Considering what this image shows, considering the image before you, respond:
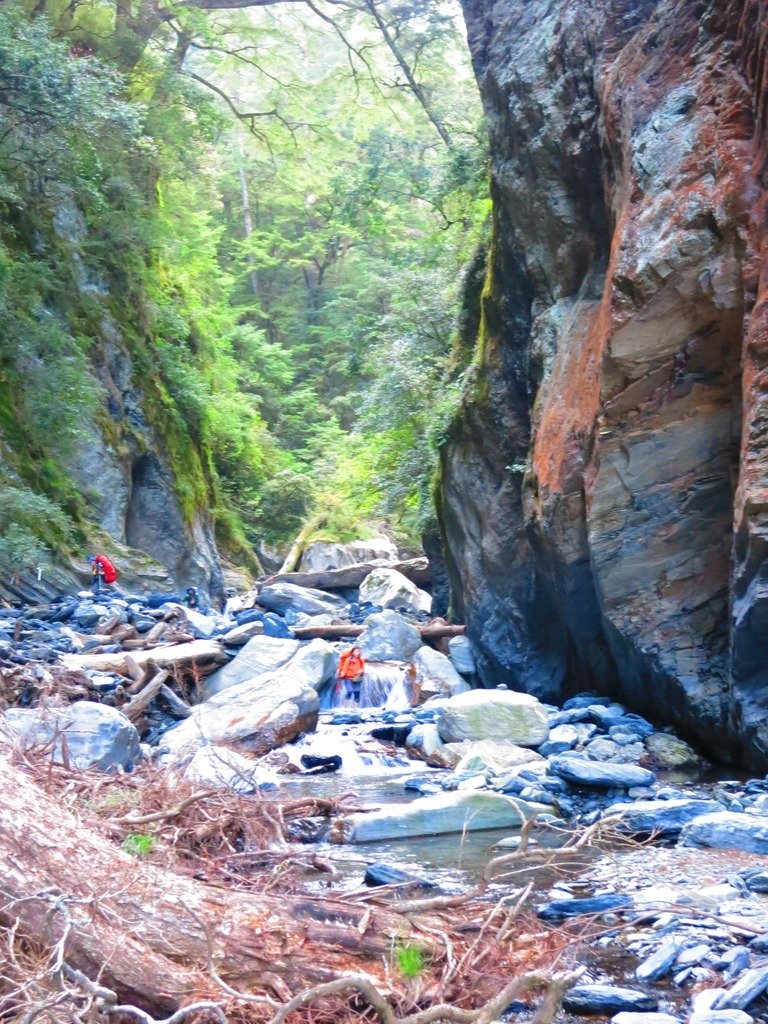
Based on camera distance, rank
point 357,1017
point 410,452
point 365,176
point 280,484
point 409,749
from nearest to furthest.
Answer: point 357,1017, point 409,749, point 410,452, point 365,176, point 280,484

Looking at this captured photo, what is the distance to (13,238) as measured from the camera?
17234 millimetres

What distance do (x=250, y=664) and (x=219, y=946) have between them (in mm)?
8105

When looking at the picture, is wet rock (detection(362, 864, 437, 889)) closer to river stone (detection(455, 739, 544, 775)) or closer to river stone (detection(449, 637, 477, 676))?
river stone (detection(455, 739, 544, 775))

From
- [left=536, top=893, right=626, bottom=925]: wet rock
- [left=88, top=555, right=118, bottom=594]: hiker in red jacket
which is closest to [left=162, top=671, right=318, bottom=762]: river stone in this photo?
[left=536, top=893, right=626, bottom=925]: wet rock

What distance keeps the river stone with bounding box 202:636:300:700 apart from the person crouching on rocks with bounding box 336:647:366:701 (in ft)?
2.77


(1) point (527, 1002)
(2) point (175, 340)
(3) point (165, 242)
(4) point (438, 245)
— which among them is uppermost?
(4) point (438, 245)

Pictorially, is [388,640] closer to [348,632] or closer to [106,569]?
[348,632]

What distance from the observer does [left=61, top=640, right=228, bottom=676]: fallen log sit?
10148 millimetres

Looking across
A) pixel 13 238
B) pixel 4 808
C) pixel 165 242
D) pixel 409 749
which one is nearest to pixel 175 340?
pixel 165 242

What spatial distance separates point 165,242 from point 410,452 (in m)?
7.21

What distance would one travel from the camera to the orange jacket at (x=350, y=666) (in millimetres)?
12023

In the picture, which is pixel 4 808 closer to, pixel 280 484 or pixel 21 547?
pixel 21 547

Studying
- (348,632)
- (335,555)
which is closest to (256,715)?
(348,632)

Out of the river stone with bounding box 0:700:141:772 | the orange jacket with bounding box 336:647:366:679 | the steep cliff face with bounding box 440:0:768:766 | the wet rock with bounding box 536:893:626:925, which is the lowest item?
the orange jacket with bounding box 336:647:366:679
